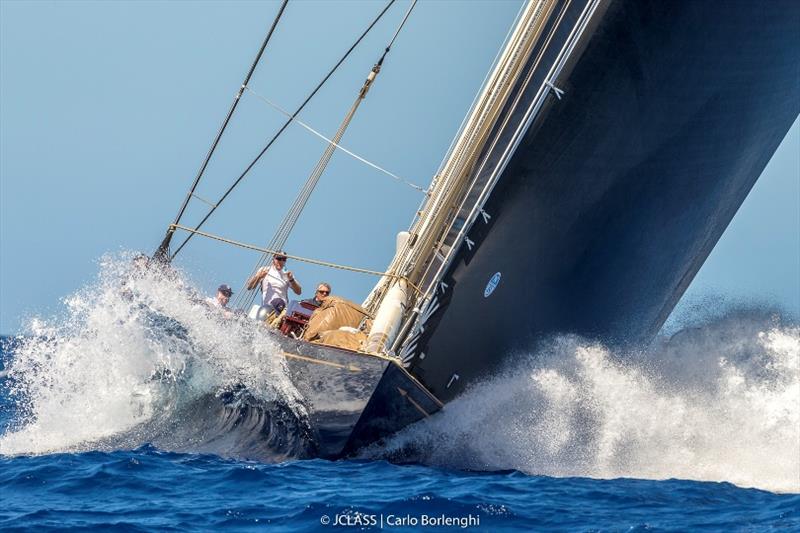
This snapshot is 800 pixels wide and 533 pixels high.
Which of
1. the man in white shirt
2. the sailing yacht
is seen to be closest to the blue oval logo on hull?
the sailing yacht

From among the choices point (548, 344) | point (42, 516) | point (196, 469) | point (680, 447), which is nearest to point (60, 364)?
→ point (196, 469)

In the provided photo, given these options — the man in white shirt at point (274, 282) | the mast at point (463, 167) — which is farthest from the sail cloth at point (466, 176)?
the man in white shirt at point (274, 282)

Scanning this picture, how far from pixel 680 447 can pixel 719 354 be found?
2126 millimetres

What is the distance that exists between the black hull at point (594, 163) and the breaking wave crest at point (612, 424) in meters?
0.31

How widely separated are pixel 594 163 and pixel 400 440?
3.35 meters

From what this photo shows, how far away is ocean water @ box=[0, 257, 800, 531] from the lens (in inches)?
307

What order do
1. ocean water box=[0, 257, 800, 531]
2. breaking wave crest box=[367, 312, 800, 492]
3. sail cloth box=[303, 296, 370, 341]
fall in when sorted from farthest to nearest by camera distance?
sail cloth box=[303, 296, 370, 341]
breaking wave crest box=[367, 312, 800, 492]
ocean water box=[0, 257, 800, 531]

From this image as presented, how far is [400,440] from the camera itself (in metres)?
10.5

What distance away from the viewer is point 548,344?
11266 millimetres

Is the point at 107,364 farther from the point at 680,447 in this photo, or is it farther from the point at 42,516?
the point at 680,447

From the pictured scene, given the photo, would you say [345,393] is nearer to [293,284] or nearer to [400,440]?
[400,440]

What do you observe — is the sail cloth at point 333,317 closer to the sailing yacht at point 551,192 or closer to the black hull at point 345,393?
the sailing yacht at point 551,192

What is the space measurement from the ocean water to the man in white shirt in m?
1.02

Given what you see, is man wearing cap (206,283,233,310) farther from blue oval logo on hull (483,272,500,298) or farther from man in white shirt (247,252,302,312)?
blue oval logo on hull (483,272,500,298)
